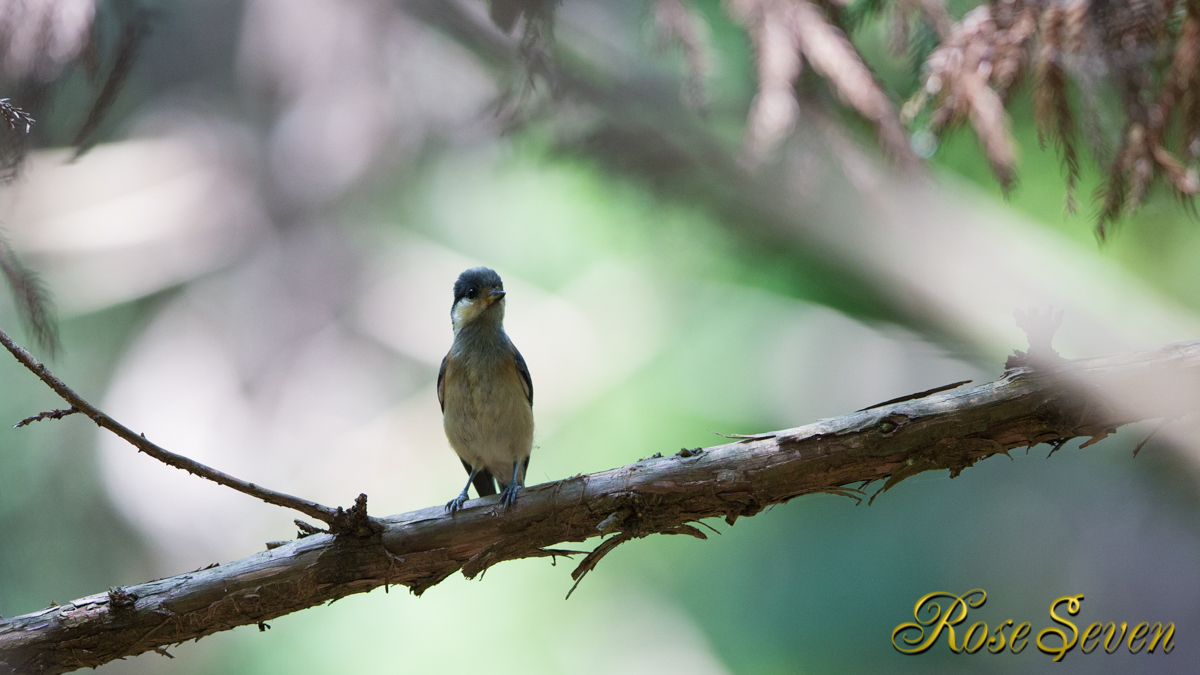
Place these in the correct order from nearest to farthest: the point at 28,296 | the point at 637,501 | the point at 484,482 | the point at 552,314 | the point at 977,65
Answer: the point at 637,501 → the point at 28,296 → the point at 977,65 → the point at 484,482 → the point at 552,314

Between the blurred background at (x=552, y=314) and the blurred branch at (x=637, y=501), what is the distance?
385 mm

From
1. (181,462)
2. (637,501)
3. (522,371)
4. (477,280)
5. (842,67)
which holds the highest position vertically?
(842,67)

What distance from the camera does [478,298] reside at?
2.36 meters

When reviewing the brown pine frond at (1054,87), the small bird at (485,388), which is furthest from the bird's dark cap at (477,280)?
the brown pine frond at (1054,87)

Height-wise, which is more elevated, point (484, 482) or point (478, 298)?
point (478, 298)

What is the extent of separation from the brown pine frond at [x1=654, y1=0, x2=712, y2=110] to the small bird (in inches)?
36.3

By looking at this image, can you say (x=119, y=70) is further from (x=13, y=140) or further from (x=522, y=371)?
(x=522, y=371)

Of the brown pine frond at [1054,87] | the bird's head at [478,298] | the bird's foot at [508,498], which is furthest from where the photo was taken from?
the bird's head at [478,298]

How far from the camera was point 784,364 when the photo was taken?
392cm

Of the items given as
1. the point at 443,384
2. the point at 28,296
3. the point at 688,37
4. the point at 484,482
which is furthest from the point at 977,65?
the point at 28,296

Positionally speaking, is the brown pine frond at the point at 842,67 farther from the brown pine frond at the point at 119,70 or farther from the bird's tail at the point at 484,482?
the brown pine frond at the point at 119,70

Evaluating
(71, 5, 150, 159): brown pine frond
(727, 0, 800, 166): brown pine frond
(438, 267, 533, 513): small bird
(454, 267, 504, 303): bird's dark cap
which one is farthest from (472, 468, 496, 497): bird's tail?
(71, 5, 150, 159): brown pine frond

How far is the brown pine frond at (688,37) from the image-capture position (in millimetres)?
2271

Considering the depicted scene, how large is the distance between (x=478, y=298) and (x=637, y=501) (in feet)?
3.46
